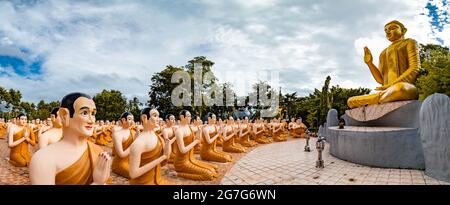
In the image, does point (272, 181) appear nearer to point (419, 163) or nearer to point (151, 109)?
point (151, 109)

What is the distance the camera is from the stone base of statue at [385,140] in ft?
18.4

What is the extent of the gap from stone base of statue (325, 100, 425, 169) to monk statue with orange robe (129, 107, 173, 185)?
5160mm

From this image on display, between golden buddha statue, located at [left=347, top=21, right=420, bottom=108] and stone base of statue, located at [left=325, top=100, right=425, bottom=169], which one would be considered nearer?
stone base of statue, located at [left=325, top=100, right=425, bottom=169]

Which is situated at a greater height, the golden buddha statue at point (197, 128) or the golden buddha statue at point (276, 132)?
the golden buddha statue at point (197, 128)

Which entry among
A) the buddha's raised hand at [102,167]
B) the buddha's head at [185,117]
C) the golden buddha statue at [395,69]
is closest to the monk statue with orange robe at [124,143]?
the buddha's head at [185,117]

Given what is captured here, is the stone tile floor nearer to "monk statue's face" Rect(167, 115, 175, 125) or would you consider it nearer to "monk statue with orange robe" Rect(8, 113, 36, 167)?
"monk statue with orange robe" Rect(8, 113, 36, 167)

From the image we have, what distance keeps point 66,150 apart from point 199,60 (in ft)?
95.3

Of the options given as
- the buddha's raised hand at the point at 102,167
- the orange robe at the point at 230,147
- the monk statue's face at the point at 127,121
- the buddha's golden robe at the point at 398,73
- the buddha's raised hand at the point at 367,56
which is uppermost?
the buddha's raised hand at the point at 367,56

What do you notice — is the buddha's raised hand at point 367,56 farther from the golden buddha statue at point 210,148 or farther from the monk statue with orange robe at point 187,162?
the monk statue with orange robe at point 187,162

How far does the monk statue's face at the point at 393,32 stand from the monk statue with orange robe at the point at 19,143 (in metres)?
12.6

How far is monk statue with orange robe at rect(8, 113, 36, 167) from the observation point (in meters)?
7.32

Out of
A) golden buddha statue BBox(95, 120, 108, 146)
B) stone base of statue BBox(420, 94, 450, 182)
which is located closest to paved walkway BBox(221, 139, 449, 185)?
stone base of statue BBox(420, 94, 450, 182)

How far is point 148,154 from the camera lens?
136 inches
